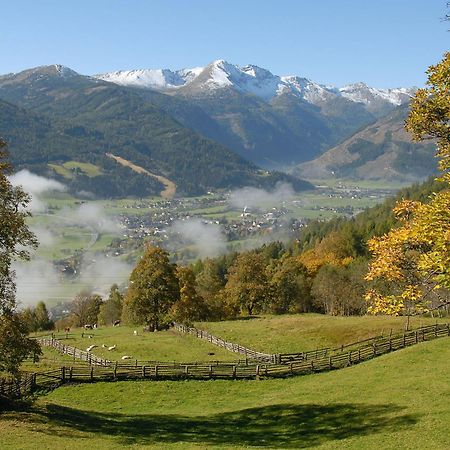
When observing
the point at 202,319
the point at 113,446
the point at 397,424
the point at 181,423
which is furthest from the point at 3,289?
the point at 202,319

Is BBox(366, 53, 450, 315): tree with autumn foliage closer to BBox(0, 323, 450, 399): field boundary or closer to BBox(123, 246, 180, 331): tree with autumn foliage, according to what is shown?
BBox(0, 323, 450, 399): field boundary

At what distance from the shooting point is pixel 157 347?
7031 cm

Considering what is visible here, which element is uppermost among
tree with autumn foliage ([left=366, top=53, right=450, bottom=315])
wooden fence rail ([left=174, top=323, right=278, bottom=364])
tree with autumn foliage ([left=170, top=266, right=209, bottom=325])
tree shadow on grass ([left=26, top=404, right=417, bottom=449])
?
tree with autumn foliage ([left=366, top=53, right=450, bottom=315])

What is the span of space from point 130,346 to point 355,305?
194 feet

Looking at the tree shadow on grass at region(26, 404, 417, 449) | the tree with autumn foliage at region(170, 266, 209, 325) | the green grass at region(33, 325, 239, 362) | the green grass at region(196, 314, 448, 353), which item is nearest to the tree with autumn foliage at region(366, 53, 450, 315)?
the tree shadow on grass at region(26, 404, 417, 449)

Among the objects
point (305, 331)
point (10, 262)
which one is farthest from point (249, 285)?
point (10, 262)

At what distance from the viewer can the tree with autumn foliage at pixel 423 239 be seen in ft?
61.4

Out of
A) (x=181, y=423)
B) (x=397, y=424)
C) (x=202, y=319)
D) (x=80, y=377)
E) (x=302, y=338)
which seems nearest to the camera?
(x=397, y=424)

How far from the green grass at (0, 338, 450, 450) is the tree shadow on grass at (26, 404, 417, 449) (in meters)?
0.07

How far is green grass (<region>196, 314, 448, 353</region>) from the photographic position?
68312 mm

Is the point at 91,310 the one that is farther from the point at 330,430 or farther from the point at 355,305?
the point at 330,430

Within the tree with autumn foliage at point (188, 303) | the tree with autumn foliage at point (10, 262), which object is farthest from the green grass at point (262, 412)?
the tree with autumn foliage at point (188, 303)

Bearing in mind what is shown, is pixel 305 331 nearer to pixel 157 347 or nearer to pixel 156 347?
pixel 157 347

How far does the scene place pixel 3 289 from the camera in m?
34.2
